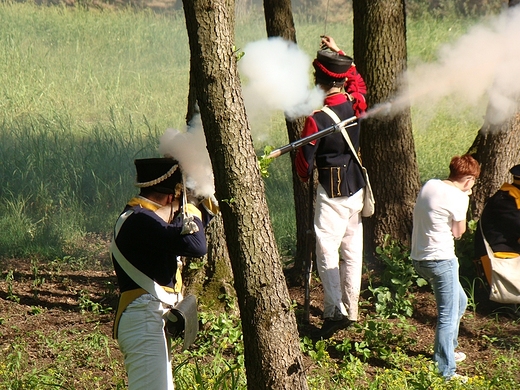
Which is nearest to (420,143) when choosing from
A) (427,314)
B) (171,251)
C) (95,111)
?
(95,111)

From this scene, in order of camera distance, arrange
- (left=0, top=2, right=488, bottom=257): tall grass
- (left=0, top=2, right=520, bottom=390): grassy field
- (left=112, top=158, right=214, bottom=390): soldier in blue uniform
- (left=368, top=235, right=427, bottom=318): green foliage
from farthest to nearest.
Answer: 1. (left=0, top=2, right=488, bottom=257): tall grass
2. (left=368, top=235, right=427, bottom=318): green foliage
3. (left=0, top=2, right=520, bottom=390): grassy field
4. (left=112, top=158, right=214, bottom=390): soldier in blue uniform

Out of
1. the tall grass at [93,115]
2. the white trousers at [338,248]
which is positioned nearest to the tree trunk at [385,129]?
the white trousers at [338,248]

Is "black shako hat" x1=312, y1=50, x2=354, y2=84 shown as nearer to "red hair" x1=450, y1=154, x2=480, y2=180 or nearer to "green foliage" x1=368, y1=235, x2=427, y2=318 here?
"red hair" x1=450, y1=154, x2=480, y2=180

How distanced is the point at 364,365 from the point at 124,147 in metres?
7.12

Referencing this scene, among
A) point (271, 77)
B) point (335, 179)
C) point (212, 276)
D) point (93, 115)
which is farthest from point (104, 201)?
point (271, 77)

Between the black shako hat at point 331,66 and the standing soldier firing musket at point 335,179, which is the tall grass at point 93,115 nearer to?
the standing soldier firing musket at point 335,179

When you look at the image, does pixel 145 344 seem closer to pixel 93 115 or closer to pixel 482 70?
pixel 482 70

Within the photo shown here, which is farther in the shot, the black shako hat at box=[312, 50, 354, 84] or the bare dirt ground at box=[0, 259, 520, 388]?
the bare dirt ground at box=[0, 259, 520, 388]

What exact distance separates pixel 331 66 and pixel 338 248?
148cm

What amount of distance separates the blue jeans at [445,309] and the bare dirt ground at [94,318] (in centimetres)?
36

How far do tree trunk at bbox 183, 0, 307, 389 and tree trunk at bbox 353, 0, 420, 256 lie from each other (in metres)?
3.22

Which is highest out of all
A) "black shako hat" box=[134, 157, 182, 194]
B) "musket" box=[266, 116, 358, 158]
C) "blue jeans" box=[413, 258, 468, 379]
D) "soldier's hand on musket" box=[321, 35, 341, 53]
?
"soldier's hand on musket" box=[321, 35, 341, 53]

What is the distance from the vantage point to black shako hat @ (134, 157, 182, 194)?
4.06 m

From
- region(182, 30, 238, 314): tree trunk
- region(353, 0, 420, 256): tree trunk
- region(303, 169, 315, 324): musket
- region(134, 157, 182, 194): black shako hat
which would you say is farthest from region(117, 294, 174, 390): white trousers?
region(353, 0, 420, 256): tree trunk
